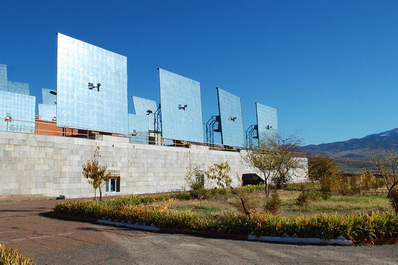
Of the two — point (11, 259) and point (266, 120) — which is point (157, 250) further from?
point (266, 120)

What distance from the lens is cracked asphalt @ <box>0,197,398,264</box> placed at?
22.0 ft

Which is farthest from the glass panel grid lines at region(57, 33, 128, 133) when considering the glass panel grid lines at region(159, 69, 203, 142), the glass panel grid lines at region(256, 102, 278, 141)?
the glass panel grid lines at region(256, 102, 278, 141)

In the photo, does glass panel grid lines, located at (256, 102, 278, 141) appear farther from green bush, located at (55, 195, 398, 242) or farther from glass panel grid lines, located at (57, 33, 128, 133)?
green bush, located at (55, 195, 398, 242)

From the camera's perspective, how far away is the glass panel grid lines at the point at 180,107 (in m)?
28.1

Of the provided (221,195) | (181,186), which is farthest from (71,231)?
(181,186)

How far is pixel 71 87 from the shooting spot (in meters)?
21.3

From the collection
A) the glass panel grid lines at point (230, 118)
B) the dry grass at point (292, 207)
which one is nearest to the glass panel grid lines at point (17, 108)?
the dry grass at point (292, 207)

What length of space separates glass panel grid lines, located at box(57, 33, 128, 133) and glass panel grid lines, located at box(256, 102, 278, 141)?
23891 millimetres

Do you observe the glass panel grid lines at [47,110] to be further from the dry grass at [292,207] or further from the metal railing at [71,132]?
the dry grass at [292,207]

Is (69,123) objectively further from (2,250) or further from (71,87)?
(2,250)

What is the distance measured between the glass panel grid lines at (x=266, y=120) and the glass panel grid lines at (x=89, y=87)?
78.4 ft

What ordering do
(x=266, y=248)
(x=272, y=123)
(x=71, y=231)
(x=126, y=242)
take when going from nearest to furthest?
(x=266, y=248), (x=126, y=242), (x=71, y=231), (x=272, y=123)

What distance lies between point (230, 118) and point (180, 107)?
8860mm

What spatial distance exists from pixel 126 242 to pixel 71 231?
2504 millimetres
